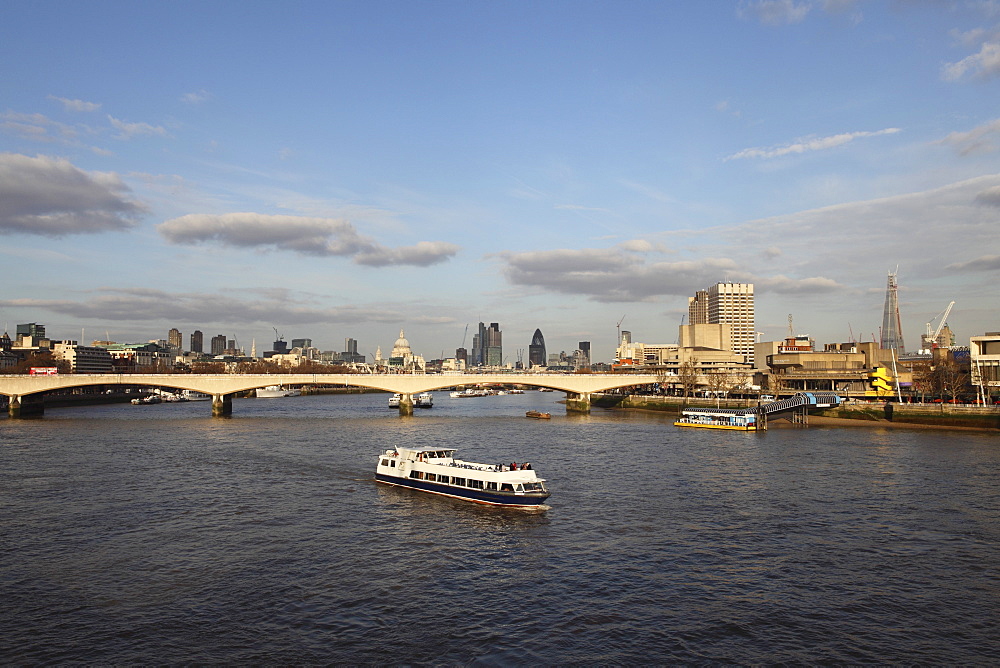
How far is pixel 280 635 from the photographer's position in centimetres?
2702

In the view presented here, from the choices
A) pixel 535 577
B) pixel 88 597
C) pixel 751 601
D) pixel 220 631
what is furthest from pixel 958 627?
pixel 88 597

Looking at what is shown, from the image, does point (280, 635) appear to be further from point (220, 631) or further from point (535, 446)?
point (535, 446)

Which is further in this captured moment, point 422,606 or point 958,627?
point 422,606

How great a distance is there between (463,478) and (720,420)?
64.3 m

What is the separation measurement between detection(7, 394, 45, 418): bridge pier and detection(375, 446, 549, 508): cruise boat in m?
98.3

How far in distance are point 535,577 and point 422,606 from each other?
6436 mm

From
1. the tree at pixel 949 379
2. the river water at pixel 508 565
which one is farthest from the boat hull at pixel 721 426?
the tree at pixel 949 379

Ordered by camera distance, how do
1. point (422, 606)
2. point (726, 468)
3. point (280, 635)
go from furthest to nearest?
point (726, 468), point (422, 606), point (280, 635)

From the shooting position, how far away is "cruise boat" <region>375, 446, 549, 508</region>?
48.3 meters

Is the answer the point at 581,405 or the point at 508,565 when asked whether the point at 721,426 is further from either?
the point at 508,565

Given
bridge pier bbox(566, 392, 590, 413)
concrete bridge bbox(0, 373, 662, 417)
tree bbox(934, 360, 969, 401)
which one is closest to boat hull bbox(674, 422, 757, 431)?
concrete bridge bbox(0, 373, 662, 417)

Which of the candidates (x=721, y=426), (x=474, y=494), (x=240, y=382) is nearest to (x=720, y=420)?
(x=721, y=426)

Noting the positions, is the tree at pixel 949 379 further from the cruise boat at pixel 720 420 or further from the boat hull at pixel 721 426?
the boat hull at pixel 721 426

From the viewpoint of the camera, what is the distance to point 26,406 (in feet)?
429
